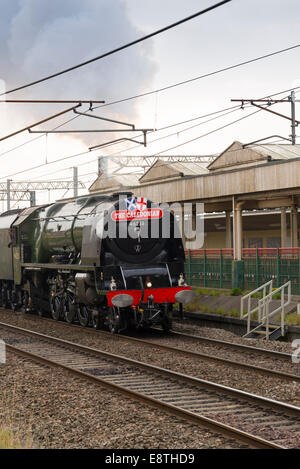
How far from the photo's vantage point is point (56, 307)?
20953 millimetres

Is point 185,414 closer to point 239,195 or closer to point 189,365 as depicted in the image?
point 189,365

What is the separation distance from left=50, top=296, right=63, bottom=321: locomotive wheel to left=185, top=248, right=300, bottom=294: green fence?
622 cm

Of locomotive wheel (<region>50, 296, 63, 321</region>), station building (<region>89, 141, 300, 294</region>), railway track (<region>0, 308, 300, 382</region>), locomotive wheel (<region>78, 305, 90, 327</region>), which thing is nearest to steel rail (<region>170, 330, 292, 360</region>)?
railway track (<region>0, 308, 300, 382</region>)

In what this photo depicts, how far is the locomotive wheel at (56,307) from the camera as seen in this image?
2068 cm

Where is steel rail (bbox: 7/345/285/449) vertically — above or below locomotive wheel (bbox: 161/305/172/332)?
below

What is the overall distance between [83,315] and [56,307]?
170 centimetres

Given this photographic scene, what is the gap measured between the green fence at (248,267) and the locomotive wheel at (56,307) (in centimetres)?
622

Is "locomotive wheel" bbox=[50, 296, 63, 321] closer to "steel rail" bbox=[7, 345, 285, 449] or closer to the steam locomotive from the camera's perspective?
the steam locomotive

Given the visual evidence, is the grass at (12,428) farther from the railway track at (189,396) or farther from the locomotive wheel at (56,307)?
the locomotive wheel at (56,307)

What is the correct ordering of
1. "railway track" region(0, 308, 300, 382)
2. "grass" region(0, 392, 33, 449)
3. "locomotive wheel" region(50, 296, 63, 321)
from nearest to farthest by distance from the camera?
"grass" region(0, 392, 33, 449)
"railway track" region(0, 308, 300, 382)
"locomotive wheel" region(50, 296, 63, 321)

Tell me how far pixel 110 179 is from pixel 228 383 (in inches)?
1142

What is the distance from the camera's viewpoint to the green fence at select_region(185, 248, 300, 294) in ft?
67.3
